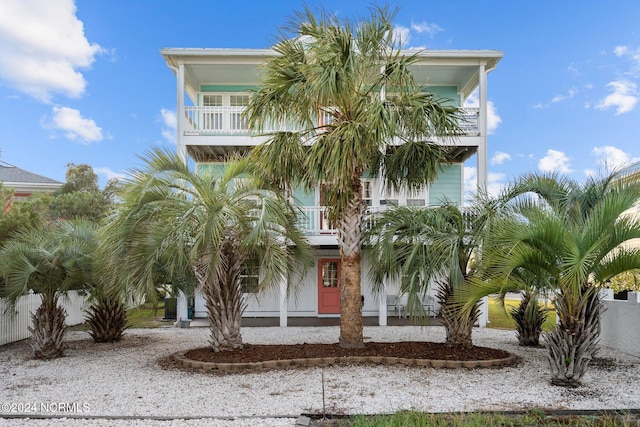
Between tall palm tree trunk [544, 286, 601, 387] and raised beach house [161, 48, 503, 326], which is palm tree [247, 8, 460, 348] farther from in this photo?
tall palm tree trunk [544, 286, 601, 387]

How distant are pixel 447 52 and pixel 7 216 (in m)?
12.6

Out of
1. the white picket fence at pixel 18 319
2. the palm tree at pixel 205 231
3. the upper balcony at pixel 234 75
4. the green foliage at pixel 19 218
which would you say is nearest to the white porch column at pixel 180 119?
the upper balcony at pixel 234 75

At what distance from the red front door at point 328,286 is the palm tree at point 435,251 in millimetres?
6968

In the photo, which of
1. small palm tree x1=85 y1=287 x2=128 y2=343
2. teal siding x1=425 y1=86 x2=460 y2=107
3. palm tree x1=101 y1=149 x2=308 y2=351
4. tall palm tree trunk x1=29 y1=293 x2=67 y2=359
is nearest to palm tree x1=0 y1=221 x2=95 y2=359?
tall palm tree trunk x1=29 y1=293 x2=67 y2=359

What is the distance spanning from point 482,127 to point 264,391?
35.5ft

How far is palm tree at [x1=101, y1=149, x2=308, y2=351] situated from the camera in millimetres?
8125

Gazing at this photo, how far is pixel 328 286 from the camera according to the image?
1702cm

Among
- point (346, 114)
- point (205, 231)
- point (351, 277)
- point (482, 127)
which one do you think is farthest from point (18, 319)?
point (482, 127)

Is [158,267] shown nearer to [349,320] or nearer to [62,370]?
[62,370]

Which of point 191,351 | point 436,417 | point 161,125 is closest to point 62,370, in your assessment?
point 191,351

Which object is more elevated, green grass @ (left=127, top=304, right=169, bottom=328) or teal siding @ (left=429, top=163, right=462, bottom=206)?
teal siding @ (left=429, top=163, right=462, bottom=206)

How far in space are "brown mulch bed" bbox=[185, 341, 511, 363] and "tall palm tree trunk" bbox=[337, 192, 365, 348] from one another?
29 cm

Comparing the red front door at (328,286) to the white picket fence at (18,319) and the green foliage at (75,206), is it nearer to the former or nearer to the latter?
the white picket fence at (18,319)

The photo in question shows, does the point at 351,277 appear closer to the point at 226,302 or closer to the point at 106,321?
the point at 226,302
